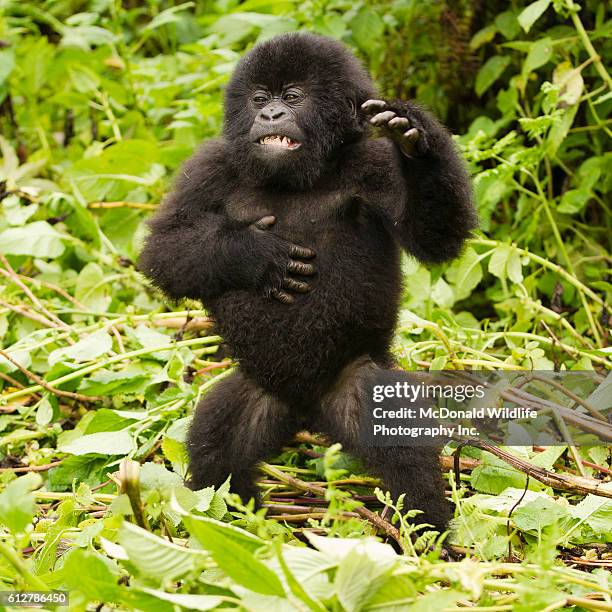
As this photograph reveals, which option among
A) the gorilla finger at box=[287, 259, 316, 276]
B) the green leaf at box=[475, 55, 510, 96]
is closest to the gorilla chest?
the gorilla finger at box=[287, 259, 316, 276]

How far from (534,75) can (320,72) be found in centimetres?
227

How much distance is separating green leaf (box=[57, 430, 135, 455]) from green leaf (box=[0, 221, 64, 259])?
1.49 m

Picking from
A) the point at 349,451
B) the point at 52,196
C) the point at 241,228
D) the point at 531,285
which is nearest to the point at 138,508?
the point at 349,451

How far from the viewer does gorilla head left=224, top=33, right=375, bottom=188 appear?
3.21 meters

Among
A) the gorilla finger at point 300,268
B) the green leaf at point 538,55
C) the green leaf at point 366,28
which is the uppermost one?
the green leaf at point 538,55

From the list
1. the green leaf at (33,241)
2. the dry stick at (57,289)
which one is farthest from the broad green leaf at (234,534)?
the green leaf at (33,241)

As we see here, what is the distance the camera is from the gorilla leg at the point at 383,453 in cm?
289

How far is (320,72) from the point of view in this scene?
327 centimetres

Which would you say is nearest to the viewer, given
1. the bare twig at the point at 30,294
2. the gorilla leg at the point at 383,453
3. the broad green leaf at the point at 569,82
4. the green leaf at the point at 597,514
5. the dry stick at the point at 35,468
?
the green leaf at the point at 597,514

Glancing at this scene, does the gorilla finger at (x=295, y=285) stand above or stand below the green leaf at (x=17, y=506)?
below

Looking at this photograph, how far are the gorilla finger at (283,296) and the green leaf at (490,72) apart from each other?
2546 mm

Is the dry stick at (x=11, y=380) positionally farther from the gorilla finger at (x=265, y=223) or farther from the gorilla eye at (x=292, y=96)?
the gorilla eye at (x=292, y=96)

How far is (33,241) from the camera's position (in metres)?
4.65

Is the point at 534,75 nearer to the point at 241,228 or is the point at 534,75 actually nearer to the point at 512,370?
the point at 512,370
